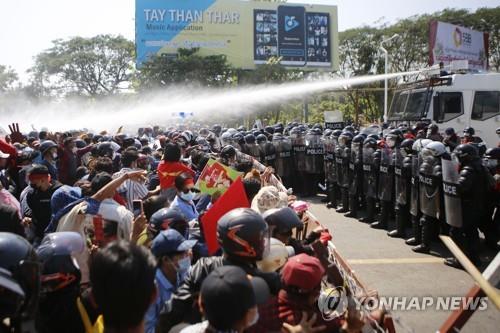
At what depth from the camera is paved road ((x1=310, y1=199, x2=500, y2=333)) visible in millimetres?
5031

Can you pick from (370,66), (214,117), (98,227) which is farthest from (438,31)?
(98,227)

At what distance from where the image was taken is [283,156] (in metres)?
13.5

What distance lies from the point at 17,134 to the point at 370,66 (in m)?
34.7

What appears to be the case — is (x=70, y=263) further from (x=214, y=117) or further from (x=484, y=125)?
(x=214, y=117)

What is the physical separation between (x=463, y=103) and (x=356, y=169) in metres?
6.39

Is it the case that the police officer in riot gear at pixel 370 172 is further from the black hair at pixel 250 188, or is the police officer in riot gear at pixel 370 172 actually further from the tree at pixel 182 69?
the tree at pixel 182 69

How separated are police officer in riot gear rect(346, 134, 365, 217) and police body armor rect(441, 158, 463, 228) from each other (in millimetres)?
3184

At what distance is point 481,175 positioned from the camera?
6730mm

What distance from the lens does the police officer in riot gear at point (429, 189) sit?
7.27 metres

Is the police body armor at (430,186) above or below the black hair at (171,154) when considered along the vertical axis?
below

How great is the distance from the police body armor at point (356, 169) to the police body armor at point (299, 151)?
114 inches

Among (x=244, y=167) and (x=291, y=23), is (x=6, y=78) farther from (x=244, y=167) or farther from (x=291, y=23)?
(x=244, y=167)

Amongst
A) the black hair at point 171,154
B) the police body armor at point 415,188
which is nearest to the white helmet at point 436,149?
the police body armor at point 415,188

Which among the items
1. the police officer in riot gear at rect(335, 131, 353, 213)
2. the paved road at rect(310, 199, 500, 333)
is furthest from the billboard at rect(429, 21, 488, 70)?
the paved road at rect(310, 199, 500, 333)
